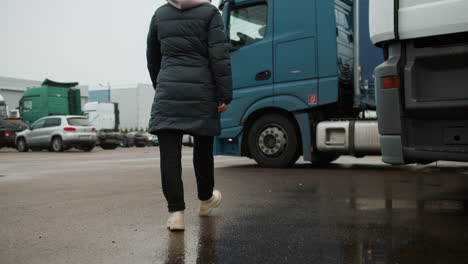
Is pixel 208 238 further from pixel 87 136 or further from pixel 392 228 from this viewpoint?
pixel 87 136

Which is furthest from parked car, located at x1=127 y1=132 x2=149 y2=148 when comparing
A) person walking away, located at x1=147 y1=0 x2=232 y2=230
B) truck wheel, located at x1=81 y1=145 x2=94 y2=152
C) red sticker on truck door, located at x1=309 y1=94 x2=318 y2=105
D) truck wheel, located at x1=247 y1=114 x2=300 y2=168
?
person walking away, located at x1=147 y1=0 x2=232 y2=230

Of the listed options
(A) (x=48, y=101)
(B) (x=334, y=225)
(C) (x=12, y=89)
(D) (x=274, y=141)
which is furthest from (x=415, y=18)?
(C) (x=12, y=89)

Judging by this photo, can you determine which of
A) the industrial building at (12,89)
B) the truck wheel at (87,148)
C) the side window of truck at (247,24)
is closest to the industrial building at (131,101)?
the industrial building at (12,89)

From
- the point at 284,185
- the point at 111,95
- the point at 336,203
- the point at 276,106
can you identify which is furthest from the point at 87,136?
the point at 111,95

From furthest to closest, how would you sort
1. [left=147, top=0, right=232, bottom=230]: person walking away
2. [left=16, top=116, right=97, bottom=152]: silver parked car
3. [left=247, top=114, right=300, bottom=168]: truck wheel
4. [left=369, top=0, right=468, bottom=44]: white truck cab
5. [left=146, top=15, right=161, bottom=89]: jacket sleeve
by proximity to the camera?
[left=16, top=116, right=97, bottom=152]: silver parked car → [left=247, top=114, right=300, bottom=168]: truck wheel → [left=146, top=15, right=161, bottom=89]: jacket sleeve → [left=369, top=0, right=468, bottom=44]: white truck cab → [left=147, top=0, right=232, bottom=230]: person walking away

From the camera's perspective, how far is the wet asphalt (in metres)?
3.09

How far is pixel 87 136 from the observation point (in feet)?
70.6

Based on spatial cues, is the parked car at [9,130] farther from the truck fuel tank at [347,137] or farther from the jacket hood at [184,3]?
the jacket hood at [184,3]

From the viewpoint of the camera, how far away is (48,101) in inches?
994

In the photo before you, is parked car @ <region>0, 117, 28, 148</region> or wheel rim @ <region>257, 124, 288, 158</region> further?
parked car @ <region>0, 117, 28, 148</region>

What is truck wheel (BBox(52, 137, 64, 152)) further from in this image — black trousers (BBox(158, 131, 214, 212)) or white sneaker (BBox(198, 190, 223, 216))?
black trousers (BBox(158, 131, 214, 212))

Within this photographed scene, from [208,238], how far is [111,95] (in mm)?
46458

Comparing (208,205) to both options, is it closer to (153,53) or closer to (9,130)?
(153,53)

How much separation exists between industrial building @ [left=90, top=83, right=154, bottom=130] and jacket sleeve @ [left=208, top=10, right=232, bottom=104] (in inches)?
1758
